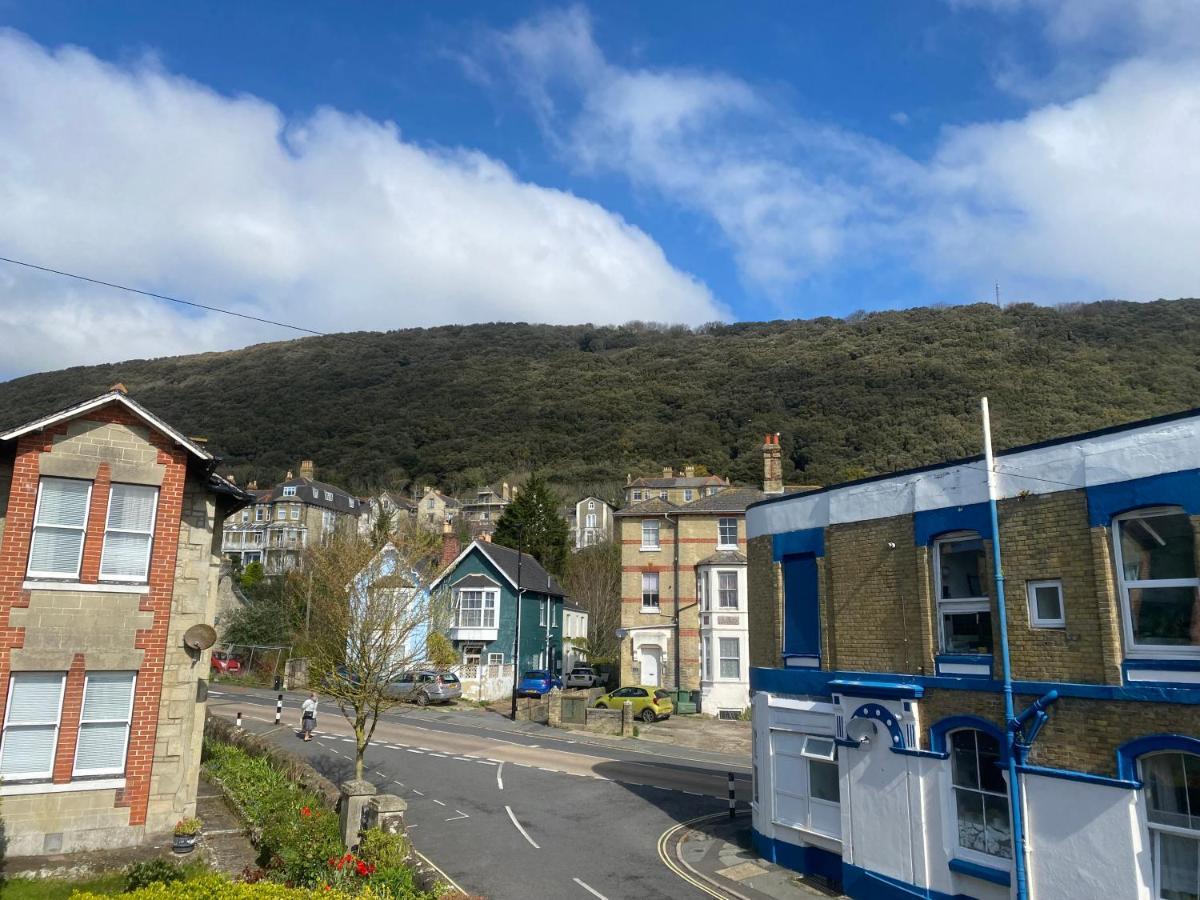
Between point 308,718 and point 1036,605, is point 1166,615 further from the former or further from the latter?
point 308,718

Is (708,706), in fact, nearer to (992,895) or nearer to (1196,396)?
(992,895)

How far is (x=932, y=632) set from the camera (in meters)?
13.2

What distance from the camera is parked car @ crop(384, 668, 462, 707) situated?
3800 cm

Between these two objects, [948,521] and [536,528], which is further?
[536,528]

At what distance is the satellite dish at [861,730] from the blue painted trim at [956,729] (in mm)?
1163

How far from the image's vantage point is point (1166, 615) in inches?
399

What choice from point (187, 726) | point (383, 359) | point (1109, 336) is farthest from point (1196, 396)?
point (383, 359)

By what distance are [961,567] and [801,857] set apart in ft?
21.7

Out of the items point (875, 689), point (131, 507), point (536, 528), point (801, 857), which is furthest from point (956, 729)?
point (536, 528)

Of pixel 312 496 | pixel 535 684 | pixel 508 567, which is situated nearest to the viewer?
pixel 535 684

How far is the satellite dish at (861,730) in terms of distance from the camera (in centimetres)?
1373

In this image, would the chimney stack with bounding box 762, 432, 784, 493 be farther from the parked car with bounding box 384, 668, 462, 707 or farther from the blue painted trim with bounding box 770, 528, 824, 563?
the parked car with bounding box 384, 668, 462, 707

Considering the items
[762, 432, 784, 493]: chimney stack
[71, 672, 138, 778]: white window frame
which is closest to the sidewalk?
Result: [762, 432, 784, 493]: chimney stack

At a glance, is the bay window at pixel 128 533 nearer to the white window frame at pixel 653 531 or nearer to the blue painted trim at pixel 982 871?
the blue painted trim at pixel 982 871
